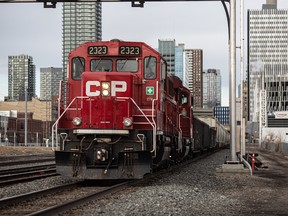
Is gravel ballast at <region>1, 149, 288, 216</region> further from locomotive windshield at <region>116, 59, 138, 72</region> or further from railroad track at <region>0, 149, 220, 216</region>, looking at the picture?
locomotive windshield at <region>116, 59, 138, 72</region>

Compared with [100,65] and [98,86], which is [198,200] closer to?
[98,86]

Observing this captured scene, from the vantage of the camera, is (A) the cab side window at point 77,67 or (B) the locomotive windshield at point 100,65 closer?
(B) the locomotive windshield at point 100,65

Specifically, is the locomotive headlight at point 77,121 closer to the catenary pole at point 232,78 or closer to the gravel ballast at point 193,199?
the gravel ballast at point 193,199

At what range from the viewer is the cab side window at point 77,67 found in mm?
14383

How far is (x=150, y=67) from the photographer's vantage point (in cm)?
1444

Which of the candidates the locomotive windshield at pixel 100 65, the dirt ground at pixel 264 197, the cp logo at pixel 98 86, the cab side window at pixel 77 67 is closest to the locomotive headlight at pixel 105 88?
the cp logo at pixel 98 86

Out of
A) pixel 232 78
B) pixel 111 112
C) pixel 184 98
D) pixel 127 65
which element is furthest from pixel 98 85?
pixel 184 98

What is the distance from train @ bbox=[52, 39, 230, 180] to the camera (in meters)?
12.8

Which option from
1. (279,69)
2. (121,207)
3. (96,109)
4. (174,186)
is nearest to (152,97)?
(96,109)

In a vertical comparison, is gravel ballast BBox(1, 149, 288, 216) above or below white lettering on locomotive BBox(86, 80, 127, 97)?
Answer: below

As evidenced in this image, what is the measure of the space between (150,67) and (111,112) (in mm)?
2160

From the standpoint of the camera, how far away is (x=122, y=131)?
42.5ft

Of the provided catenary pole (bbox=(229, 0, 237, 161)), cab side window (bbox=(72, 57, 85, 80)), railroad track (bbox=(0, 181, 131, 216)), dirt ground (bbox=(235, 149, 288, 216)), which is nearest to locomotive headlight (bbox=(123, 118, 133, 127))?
railroad track (bbox=(0, 181, 131, 216))

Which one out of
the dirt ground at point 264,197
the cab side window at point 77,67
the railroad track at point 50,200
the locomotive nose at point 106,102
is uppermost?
the cab side window at point 77,67
